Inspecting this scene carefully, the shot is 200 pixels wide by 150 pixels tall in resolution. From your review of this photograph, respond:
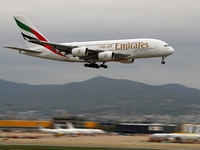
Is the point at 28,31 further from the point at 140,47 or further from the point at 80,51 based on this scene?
the point at 140,47

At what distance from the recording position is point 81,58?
79500 mm

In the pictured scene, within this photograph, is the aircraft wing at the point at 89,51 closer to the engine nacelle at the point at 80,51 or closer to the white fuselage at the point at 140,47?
the white fuselage at the point at 140,47

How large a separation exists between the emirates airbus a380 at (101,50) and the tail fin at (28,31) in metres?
1.28

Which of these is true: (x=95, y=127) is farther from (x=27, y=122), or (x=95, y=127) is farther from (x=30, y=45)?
(x=30, y=45)

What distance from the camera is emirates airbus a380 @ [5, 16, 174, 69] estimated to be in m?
74.4

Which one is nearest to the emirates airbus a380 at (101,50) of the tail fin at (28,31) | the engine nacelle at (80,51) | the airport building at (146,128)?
the engine nacelle at (80,51)

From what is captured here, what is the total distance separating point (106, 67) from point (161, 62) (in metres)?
12.1

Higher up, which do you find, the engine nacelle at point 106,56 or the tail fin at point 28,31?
the tail fin at point 28,31

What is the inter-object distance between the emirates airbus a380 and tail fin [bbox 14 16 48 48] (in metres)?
1.28

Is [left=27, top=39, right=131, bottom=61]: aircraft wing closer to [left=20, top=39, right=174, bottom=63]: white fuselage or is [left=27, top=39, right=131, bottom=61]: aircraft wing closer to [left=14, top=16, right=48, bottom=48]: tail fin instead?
[left=20, top=39, right=174, bottom=63]: white fuselage

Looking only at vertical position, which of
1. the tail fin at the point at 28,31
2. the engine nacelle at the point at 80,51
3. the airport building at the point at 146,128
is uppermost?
the tail fin at the point at 28,31

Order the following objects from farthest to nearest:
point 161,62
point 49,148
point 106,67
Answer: point 106,67
point 161,62
point 49,148

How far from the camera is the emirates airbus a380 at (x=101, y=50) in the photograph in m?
74.4

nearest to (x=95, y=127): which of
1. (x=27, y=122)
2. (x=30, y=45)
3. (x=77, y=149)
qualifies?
(x=27, y=122)
